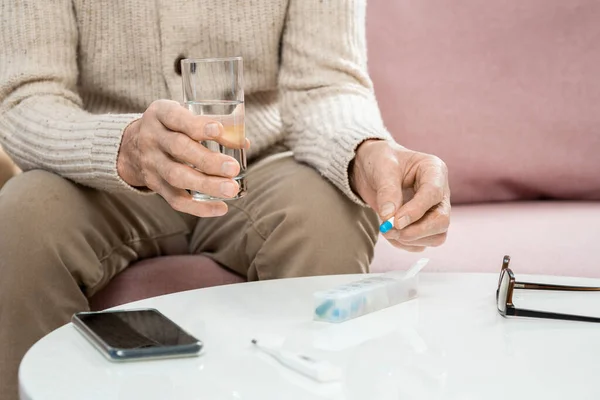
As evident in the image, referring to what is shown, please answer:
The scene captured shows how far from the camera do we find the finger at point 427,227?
37.0 inches

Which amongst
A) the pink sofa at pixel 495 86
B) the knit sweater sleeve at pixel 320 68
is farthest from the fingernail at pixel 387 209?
the pink sofa at pixel 495 86

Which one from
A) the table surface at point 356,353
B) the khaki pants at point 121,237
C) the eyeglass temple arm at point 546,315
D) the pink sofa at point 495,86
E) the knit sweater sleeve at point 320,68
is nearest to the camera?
the table surface at point 356,353

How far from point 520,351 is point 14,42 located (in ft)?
2.96

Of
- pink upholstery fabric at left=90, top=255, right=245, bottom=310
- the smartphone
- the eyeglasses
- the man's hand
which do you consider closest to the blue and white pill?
the man's hand

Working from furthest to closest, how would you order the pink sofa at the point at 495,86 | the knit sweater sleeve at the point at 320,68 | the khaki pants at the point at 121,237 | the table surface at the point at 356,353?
the pink sofa at the point at 495,86
the knit sweater sleeve at the point at 320,68
the khaki pants at the point at 121,237
the table surface at the point at 356,353

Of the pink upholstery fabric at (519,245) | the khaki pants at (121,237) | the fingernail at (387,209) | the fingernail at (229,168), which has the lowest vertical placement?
the pink upholstery fabric at (519,245)

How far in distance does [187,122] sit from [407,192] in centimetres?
31

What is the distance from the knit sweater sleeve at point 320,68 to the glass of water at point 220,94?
0.36 metres

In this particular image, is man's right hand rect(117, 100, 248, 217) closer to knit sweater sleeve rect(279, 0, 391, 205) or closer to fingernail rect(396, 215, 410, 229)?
fingernail rect(396, 215, 410, 229)

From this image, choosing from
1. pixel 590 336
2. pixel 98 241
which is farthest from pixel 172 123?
pixel 590 336

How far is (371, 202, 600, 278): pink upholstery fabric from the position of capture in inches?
52.7

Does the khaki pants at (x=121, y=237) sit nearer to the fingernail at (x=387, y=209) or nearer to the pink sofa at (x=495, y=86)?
the fingernail at (x=387, y=209)

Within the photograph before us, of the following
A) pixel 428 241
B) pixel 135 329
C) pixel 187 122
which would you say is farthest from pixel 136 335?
pixel 428 241

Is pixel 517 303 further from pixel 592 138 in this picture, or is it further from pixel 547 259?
pixel 592 138
